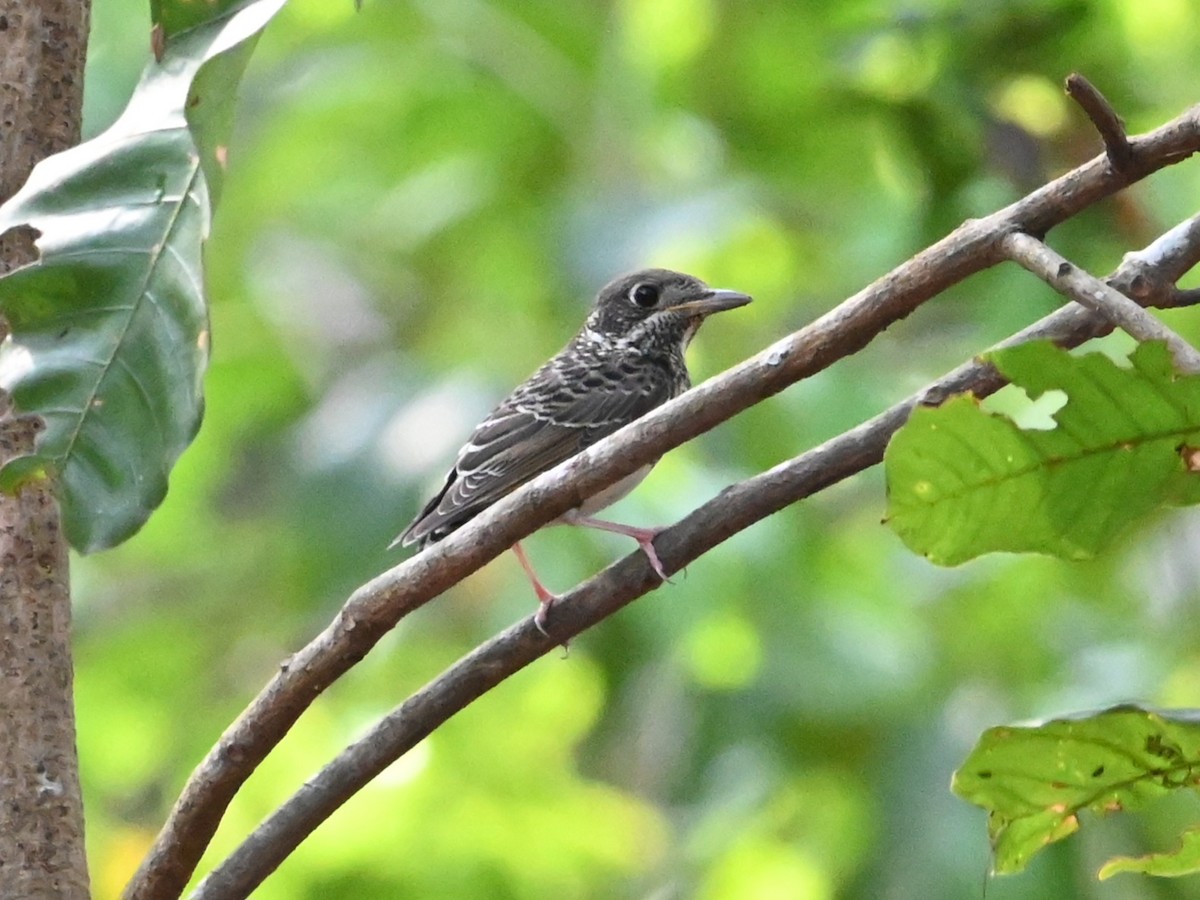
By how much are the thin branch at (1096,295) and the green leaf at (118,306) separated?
42.8 inches

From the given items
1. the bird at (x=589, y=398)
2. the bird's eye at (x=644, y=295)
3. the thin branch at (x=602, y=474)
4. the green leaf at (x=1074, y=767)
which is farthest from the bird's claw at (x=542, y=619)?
the bird's eye at (x=644, y=295)

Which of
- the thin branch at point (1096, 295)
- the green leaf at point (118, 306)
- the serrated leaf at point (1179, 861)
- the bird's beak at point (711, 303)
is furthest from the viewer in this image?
the bird's beak at point (711, 303)

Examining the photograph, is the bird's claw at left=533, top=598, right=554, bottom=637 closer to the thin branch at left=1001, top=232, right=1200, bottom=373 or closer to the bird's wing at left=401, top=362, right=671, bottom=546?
the thin branch at left=1001, top=232, right=1200, bottom=373

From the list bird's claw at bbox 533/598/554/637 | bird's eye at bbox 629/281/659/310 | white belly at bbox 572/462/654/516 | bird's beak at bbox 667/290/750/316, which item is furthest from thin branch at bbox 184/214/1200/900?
bird's eye at bbox 629/281/659/310

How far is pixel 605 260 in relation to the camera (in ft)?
15.5

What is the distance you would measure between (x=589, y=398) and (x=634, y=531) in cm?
107

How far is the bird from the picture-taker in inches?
167

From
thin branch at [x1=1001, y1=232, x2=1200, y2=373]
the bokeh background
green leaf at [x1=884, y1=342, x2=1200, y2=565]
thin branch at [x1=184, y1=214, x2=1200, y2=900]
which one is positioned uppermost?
thin branch at [x1=1001, y1=232, x2=1200, y2=373]

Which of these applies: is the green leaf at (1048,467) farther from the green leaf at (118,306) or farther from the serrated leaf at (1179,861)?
the green leaf at (118,306)

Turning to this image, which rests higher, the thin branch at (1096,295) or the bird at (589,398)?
the thin branch at (1096,295)

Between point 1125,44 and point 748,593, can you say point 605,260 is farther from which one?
point 1125,44

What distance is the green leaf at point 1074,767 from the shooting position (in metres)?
2.10

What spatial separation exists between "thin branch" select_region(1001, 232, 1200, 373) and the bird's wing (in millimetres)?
2250

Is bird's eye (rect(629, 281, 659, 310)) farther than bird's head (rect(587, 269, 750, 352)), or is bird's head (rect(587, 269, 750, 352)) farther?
bird's eye (rect(629, 281, 659, 310))
